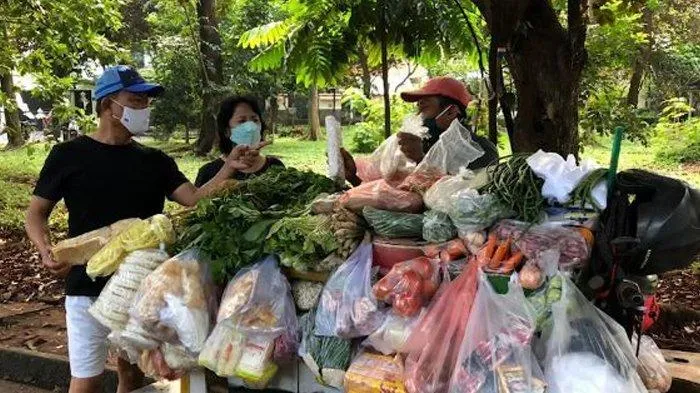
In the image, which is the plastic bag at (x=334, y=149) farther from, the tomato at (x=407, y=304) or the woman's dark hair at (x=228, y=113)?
the tomato at (x=407, y=304)

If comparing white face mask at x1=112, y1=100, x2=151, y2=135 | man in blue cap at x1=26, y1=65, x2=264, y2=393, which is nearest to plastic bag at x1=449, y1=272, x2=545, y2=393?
Answer: man in blue cap at x1=26, y1=65, x2=264, y2=393

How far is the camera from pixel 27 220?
302 centimetres

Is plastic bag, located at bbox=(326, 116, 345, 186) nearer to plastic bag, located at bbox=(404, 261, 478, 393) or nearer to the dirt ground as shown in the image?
plastic bag, located at bbox=(404, 261, 478, 393)

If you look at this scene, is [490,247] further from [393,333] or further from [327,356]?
[327,356]

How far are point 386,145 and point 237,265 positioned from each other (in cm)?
89

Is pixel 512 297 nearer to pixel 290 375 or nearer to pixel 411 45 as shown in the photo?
pixel 290 375

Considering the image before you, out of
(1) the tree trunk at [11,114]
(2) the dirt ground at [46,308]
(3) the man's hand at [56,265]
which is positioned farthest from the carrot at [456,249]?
(1) the tree trunk at [11,114]

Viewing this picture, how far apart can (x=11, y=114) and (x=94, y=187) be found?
33.1 feet

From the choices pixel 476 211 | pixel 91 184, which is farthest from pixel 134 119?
pixel 476 211

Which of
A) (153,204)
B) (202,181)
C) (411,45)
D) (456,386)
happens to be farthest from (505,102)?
(456,386)

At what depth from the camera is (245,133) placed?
11.4 ft

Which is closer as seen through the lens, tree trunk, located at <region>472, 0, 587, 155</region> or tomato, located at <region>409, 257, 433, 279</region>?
tomato, located at <region>409, 257, 433, 279</region>

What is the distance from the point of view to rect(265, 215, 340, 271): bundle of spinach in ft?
7.81

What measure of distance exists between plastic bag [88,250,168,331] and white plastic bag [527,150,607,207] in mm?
1430
